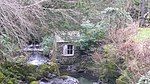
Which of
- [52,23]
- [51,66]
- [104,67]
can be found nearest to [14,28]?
[52,23]

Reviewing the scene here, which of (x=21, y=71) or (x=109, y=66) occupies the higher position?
(x=109, y=66)

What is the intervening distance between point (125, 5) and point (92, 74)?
5.31 metres

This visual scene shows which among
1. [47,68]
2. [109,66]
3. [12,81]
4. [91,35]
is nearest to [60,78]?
[47,68]

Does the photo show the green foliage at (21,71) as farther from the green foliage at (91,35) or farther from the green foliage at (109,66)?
the green foliage at (109,66)

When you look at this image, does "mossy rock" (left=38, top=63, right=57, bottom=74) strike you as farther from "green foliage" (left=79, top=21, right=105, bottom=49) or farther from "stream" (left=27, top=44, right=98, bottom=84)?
"green foliage" (left=79, top=21, right=105, bottom=49)

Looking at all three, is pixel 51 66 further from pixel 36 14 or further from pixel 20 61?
pixel 36 14

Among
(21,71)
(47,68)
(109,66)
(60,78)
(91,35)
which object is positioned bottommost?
(60,78)

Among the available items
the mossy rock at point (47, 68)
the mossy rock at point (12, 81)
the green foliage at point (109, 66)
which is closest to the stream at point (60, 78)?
the mossy rock at point (47, 68)

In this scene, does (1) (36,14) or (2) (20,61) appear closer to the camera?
(1) (36,14)

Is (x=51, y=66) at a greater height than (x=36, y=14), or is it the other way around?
(x=36, y=14)

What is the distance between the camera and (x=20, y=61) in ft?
60.5

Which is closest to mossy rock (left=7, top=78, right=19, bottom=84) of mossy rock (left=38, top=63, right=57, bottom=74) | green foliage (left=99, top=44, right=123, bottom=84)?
mossy rock (left=38, top=63, right=57, bottom=74)

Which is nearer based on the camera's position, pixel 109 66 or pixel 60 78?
pixel 109 66

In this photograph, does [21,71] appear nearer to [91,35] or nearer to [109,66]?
[109,66]
